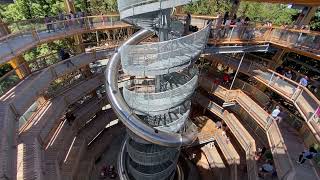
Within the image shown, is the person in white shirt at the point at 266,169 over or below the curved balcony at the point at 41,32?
below

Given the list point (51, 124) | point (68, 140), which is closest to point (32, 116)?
point (51, 124)

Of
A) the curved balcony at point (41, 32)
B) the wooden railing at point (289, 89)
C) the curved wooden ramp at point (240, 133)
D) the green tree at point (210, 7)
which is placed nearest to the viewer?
the wooden railing at point (289, 89)

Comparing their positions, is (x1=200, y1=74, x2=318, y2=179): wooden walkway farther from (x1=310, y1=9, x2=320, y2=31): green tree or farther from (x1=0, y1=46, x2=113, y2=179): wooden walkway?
(x1=0, y1=46, x2=113, y2=179): wooden walkway

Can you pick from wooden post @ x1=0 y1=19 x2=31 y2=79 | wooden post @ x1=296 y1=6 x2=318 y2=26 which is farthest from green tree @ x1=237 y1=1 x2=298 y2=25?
wooden post @ x1=0 y1=19 x2=31 y2=79

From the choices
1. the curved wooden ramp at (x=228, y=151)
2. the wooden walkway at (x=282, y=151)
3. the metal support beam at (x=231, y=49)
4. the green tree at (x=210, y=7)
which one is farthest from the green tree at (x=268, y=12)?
the wooden walkway at (x=282, y=151)

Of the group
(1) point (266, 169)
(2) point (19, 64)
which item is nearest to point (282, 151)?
(1) point (266, 169)

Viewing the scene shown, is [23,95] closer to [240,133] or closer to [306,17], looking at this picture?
[240,133]

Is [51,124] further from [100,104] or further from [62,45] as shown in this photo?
[62,45]

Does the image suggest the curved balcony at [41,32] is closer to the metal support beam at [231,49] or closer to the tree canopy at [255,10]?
the metal support beam at [231,49]
